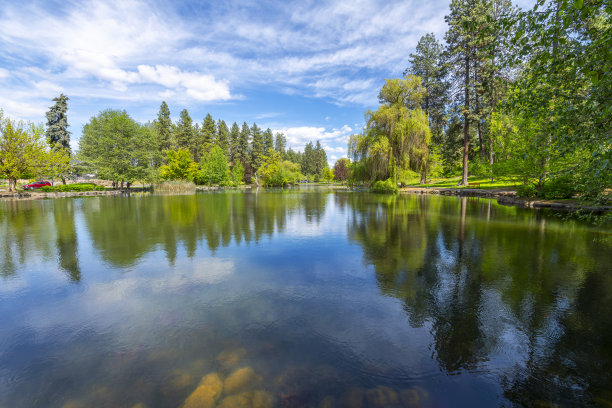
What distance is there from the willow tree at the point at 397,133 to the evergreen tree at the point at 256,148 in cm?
4107

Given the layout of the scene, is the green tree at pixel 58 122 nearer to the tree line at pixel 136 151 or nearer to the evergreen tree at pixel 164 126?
the tree line at pixel 136 151

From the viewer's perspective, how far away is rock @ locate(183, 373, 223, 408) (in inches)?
116

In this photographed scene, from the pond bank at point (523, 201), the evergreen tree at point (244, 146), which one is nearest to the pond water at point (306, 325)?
the pond bank at point (523, 201)

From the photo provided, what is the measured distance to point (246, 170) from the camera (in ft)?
236

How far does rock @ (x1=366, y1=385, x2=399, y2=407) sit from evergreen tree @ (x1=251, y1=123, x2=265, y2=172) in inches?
2771

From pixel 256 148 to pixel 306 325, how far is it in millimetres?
71630

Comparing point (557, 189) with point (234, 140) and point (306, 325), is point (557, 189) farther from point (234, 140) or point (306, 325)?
point (234, 140)

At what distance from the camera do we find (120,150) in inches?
1652

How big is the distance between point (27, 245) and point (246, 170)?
6361cm

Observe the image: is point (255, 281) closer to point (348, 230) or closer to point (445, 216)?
point (348, 230)

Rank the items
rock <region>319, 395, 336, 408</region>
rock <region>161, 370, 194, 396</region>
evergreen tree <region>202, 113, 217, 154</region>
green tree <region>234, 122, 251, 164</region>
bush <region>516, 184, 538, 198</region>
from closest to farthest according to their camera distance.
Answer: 1. rock <region>319, 395, 336, 408</region>
2. rock <region>161, 370, 194, 396</region>
3. bush <region>516, 184, 538, 198</region>
4. evergreen tree <region>202, 113, 217, 154</region>
5. green tree <region>234, 122, 251, 164</region>

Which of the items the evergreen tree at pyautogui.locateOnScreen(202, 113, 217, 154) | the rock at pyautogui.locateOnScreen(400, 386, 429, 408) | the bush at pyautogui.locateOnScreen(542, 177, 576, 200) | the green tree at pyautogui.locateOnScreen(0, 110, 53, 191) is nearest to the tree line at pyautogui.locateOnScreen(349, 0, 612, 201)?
the bush at pyautogui.locateOnScreen(542, 177, 576, 200)

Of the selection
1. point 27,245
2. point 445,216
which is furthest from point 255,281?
point 445,216

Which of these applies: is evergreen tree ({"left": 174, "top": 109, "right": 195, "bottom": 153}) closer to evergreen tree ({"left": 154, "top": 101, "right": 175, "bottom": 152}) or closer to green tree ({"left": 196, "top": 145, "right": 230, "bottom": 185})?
evergreen tree ({"left": 154, "top": 101, "right": 175, "bottom": 152})
